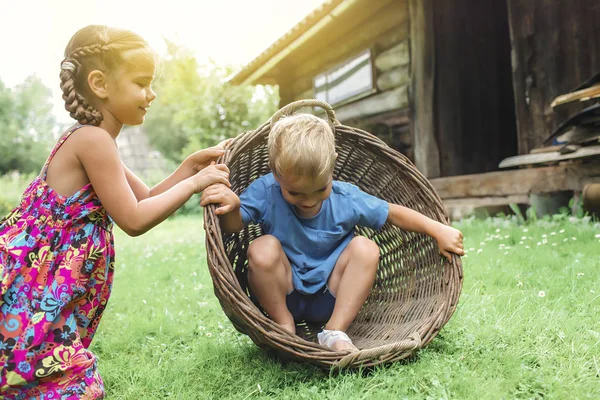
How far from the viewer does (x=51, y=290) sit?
163cm

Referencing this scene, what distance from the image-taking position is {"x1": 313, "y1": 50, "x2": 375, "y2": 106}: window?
22.4 ft

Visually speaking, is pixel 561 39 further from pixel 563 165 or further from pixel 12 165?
pixel 12 165

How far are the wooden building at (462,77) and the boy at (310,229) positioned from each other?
2740mm

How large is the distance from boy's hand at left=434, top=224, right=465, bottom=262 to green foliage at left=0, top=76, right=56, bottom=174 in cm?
1924

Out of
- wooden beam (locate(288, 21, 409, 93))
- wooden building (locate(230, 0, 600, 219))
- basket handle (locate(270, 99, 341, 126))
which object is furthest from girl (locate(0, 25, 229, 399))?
wooden beam (locate(288, 21, 409, 93))

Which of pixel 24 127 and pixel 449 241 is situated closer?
pixel 449 241

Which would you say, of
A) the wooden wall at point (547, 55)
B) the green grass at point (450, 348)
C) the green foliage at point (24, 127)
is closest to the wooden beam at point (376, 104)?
the wooden wall at point (547, 55)

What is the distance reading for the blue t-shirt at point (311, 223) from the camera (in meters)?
2.23

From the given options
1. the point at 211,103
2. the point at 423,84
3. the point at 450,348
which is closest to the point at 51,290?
the point at 450,348

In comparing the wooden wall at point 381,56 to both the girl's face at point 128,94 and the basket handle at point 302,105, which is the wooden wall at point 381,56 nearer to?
the basket handle at point 302,105

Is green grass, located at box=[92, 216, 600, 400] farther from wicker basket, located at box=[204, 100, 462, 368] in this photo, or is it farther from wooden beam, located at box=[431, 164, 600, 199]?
wooden beam, located at box=[431, 164, 600, 199]

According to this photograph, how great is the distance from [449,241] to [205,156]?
104 cm

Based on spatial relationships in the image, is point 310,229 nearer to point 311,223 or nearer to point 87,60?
point 311,223

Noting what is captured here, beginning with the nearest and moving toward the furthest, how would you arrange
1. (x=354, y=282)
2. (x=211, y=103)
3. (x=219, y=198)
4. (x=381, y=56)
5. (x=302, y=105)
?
(x=219, y=198) → (x=354, y=282) → (x=302, y=105) → (x=381, y=56) → (x=211, y=103)
